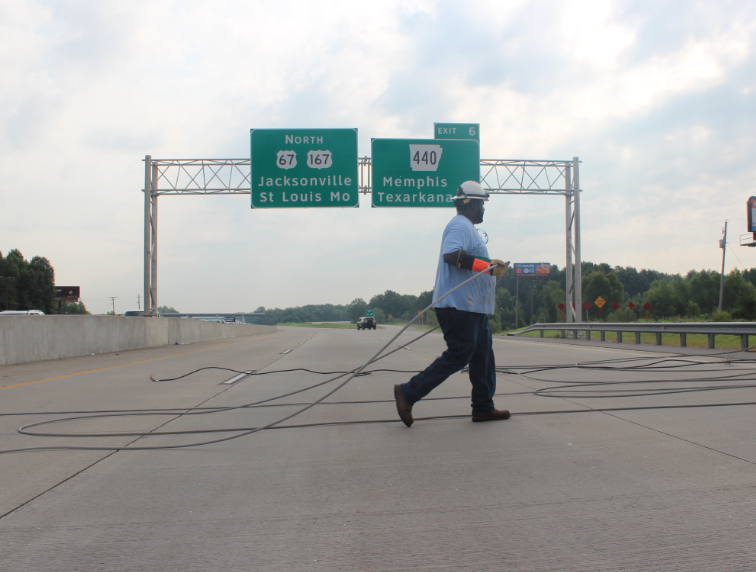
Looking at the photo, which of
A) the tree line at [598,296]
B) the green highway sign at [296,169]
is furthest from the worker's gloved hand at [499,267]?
the tree line at [598,296]

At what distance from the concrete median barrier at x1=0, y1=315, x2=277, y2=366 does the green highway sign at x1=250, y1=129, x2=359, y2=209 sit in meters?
6.30

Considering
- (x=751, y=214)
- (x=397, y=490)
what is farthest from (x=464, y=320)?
(x=751, y=214)

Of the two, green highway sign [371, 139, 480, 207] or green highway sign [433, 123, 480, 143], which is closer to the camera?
green highway sign [371, 139, 480, 207]

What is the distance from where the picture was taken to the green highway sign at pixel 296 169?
23.7 m

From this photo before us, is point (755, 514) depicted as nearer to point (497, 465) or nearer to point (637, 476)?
point (637, 476)

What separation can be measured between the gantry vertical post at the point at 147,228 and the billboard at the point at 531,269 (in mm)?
84840

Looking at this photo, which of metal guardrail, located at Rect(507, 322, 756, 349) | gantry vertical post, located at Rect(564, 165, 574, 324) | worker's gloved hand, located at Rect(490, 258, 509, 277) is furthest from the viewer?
gantry vertical post, located at Rect(564, 165, 574, 324)

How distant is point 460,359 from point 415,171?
1992 cm

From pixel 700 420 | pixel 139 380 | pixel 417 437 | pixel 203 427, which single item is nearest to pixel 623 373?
pixel 700 420

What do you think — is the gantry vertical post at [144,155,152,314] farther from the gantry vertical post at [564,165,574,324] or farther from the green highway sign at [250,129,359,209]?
the gantry vertical post at [564,165,574,324]

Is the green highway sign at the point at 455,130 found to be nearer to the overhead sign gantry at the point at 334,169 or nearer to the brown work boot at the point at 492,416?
the overhead sign gantry at the point at 334,169

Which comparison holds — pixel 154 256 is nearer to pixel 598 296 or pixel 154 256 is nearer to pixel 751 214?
pixel 751 214

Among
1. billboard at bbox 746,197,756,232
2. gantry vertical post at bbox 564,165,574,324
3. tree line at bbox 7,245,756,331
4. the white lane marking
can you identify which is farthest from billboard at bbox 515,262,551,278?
the white lane marking

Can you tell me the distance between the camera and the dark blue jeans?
514 cm
